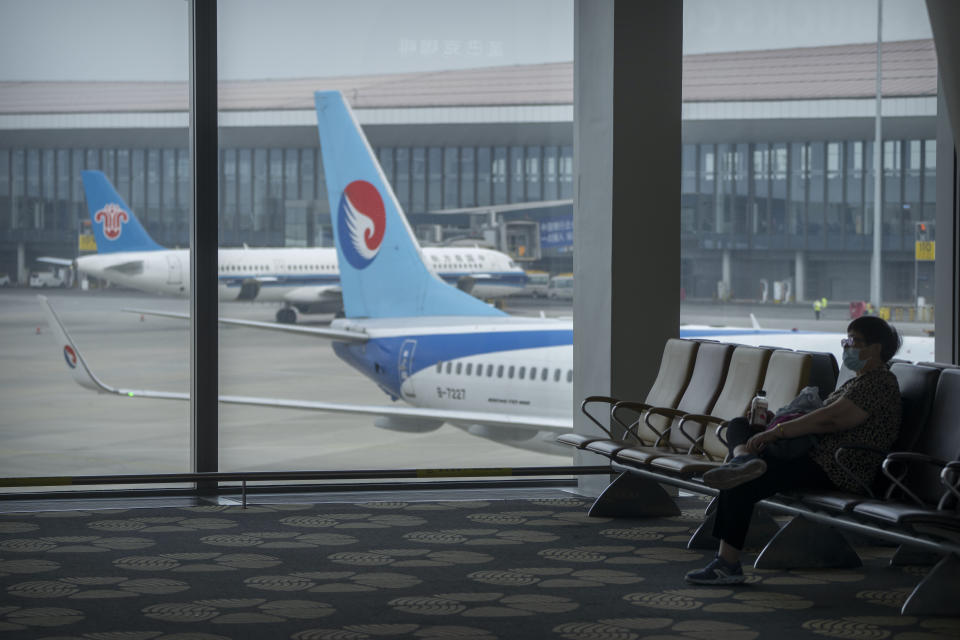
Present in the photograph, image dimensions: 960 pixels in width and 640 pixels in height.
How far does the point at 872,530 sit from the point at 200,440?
338cm

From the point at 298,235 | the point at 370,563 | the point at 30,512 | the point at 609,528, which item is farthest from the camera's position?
the point at 298,235

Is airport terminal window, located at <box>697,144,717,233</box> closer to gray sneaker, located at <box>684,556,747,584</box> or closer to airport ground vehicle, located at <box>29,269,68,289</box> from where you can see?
gray sneaker, located at <box>684,556,747,584</box>

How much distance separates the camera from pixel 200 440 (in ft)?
18.2

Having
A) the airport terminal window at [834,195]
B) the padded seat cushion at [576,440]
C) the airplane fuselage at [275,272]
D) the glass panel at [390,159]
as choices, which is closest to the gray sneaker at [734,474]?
the padded seat cushion at [576,440]

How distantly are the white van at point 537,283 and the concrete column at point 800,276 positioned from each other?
5.91 ft

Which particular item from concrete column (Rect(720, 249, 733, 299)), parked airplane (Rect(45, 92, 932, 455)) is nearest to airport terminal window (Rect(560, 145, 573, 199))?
concrete column (Rect(720, 249, 733, 299))

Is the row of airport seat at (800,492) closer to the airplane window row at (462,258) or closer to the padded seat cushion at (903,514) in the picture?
the padded seat cushion at (903,514)

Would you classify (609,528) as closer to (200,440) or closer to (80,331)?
(200,440)

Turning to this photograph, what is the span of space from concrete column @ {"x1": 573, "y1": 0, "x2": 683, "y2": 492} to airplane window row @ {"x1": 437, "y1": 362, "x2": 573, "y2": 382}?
7.73ft

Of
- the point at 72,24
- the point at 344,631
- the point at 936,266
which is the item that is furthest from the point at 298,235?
the point at 344,631

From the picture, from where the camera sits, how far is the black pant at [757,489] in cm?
375

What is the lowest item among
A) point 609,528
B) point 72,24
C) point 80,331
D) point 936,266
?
point 609,528

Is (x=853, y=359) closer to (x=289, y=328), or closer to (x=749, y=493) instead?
(x=749, y=493)

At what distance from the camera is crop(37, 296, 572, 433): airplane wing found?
6.12 meters
